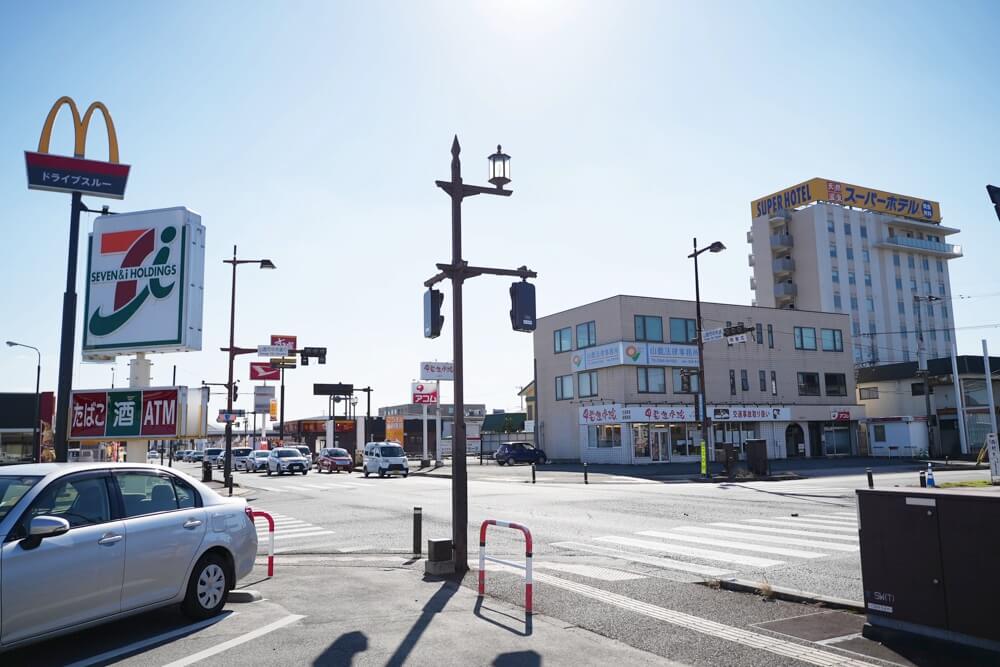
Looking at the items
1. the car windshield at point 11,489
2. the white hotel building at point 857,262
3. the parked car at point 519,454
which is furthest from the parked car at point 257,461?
the white hotel building at point 857,262

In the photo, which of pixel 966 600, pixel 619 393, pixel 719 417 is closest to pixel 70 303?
pixel 966 600

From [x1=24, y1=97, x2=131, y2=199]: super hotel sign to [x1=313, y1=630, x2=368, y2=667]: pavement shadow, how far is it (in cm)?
1233

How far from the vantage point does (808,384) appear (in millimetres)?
55344

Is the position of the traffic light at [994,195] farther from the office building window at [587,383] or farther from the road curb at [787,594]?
the office building window at [587,383]

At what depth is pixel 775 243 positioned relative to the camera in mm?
85938

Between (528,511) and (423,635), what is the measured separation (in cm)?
1280

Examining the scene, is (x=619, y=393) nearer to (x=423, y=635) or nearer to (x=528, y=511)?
(x=528, y=511)

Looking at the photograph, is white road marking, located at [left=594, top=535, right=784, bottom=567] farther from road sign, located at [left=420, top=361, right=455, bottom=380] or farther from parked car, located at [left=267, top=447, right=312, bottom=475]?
road sign, located at [left=420, top=361, right=455, bottom=380]

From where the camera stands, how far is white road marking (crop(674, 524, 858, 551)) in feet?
40.3

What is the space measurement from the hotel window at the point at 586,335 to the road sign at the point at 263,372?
1159 inches

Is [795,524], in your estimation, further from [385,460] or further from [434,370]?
[434,370]

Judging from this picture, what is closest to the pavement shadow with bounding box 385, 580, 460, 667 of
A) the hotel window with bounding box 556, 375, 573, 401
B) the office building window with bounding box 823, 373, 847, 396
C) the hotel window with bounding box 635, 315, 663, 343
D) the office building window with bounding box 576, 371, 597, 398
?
the hotel window with bounding box 635, 315, 663, 343

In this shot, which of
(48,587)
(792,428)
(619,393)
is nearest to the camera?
(48,587)

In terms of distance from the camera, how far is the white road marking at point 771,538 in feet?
40.3
